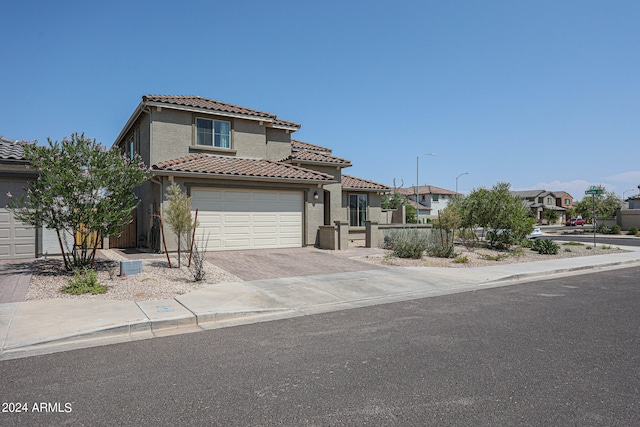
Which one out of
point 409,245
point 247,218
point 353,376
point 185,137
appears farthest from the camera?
point 185,137

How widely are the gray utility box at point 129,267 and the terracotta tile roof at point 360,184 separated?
547 inches

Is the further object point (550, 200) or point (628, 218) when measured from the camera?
point (550, 200)

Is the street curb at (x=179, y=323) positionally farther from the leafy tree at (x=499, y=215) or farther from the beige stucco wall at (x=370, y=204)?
the beige stucco wall at (x=370, y=204)

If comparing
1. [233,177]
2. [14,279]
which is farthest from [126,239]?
[14,279]

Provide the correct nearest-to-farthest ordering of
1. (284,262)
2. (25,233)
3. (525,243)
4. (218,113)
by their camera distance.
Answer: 1. (25,233)
2. (284,262)
3. (218,113)
4. (525,243)

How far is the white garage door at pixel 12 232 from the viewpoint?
13773mm

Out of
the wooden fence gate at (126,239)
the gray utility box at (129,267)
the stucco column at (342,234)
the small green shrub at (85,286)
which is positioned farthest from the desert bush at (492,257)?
the wooden fence gate at (126,239)

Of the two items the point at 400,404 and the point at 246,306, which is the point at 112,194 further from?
the point at 400,404

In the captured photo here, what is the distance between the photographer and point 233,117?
19.1 metres

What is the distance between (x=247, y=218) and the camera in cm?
1745

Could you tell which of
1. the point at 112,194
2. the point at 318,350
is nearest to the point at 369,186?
the point at 112,194

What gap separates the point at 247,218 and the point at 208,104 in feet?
19.1

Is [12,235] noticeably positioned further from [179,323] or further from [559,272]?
[559,272]

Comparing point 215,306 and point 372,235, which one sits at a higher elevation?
point 372,235
